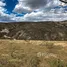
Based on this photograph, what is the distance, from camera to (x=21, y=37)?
5259cm

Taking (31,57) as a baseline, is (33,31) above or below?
below

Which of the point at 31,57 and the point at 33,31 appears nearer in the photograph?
the point at 31,57

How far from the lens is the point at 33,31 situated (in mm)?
56094

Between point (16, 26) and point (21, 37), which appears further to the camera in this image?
point (16, 26)

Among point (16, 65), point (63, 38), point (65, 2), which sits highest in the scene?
point (65, 2)

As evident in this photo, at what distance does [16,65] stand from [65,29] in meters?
46.2

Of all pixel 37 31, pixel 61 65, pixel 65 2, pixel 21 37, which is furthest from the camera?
pixel 37 31

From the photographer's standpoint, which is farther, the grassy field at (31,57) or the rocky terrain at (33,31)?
the rocky terrain at (33,31)

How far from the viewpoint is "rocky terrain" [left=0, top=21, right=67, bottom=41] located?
175ft

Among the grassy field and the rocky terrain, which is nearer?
the grassy field

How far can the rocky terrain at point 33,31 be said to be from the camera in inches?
2098

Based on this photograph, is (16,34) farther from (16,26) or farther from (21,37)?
(16,26)

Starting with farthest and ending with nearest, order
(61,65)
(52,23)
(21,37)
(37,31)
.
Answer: (52,23), (37,31), (21,37), (61,65)

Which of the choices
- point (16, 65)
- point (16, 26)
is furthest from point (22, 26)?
point (16, 65)
